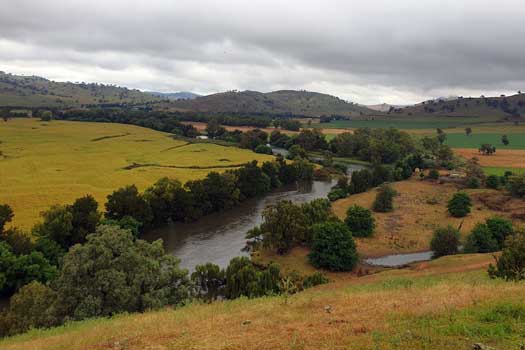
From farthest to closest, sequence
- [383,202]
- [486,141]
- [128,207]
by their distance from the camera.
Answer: [486,141]
[383,202]
[128,207]

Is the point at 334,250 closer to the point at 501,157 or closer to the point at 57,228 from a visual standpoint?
the point at 57,228

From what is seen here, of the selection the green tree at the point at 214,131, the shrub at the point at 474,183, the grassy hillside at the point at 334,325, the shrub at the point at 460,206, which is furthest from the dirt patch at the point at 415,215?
the green tree at the point at 214,131

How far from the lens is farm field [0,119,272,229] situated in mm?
77375

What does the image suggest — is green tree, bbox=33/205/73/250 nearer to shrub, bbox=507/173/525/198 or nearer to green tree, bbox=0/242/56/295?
green tree, bbox=0/242/56/295

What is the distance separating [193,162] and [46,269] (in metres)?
75.0

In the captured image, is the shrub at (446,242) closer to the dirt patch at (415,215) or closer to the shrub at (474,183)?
the dirt patch at (415,215)

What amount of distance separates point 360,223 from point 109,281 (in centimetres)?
4657

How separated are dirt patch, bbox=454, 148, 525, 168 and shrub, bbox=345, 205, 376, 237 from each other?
82.4 metres

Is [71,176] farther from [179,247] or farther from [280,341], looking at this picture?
[280,341]

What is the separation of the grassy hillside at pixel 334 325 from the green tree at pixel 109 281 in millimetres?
7108

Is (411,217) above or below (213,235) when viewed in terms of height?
above

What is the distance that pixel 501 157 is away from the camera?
139750mm

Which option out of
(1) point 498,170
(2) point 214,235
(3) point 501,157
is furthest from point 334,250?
(3) point 501,157

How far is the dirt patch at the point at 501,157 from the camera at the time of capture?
127m
